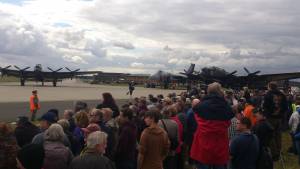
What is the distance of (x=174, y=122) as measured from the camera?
26.1 feet

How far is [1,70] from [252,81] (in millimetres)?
35582

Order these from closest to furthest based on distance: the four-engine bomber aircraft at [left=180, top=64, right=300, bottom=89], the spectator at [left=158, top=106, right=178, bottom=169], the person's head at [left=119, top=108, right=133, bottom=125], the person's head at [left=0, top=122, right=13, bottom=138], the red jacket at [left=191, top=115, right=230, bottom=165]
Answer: the person's head at [left=0, top=122, right=13, bottom=138]
the red jacket at [left=191, top=115, right=230, bottom=165]
the person's head at [left=119, top=108, right=133, bottom=125]
the spectator at [left=158, top=106, right=178, bottom=169]
the four-engine bomber aircraft at [left=180, top=64, right=300, bottom=89]

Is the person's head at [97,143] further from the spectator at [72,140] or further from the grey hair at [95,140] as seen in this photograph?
the spectator at [72,140]

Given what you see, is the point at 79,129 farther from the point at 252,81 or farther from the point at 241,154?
the point at 252,81

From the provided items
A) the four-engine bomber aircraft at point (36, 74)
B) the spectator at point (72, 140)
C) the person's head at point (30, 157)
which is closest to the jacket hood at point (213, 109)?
the spectator at point (72, 140)

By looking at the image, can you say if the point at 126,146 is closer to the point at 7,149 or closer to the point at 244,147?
the point at 244,147

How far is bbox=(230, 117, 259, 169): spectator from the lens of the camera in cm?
Answer: 675

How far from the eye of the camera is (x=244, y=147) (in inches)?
265

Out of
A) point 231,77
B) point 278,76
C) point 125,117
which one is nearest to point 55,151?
point 125,117

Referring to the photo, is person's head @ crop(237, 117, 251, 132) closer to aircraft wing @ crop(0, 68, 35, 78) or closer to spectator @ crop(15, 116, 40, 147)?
spectator @ crop(15, 116, 40, 147)

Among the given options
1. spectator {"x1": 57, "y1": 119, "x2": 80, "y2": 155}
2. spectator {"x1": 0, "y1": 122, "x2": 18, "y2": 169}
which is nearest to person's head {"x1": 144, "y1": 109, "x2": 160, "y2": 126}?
spectator {"x1": 57, "y1": 119, "x2": 80, "y2": 155}

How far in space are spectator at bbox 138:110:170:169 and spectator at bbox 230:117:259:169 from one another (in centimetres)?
116

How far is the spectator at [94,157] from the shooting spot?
15.1 feet

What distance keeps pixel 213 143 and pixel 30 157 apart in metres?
3.32
